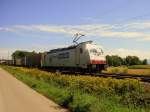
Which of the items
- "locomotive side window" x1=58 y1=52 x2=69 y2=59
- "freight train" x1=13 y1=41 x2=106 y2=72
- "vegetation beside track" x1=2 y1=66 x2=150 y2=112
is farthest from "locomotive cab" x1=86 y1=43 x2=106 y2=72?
"vegetation beside track" x1=2 y1=66 x2=150 y2=112

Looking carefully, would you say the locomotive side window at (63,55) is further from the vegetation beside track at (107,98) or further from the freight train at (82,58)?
the vegetation beside track at (107,98)

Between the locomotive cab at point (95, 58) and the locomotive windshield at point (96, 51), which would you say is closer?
the locomotive cab at point (95, 58)

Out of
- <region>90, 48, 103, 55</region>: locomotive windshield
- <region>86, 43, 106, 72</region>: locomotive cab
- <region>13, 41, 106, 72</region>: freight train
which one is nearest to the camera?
<region>86, 43, 106, 72</region>: locomotive cab

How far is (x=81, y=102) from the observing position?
1335 cm

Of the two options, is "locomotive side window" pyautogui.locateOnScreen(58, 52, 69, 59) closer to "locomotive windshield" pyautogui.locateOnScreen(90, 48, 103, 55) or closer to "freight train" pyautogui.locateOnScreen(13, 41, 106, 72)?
"freight train" pyautogui.locateOnScreen(13, 41, 106, 72)

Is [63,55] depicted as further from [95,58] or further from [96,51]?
[95,58]

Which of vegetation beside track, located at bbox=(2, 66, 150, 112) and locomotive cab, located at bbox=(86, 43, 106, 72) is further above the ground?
locomotive cab, located at bbox=(86, 43, 106, 72)

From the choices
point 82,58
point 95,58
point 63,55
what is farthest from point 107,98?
point 63,55

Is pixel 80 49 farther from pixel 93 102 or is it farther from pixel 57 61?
pixel 93 102

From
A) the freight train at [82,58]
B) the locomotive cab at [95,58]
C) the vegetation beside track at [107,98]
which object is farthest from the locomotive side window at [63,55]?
the vegetation beside track at [107,98]

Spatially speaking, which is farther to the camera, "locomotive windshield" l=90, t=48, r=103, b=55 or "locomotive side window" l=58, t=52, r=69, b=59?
"locomotive side window" l=58, t=52, r=69, b=59

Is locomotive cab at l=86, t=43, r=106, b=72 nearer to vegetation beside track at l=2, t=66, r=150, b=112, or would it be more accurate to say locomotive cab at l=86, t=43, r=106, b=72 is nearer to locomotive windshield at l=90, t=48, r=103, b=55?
locomotive windshield at l=90, t=48, r=103, b=55

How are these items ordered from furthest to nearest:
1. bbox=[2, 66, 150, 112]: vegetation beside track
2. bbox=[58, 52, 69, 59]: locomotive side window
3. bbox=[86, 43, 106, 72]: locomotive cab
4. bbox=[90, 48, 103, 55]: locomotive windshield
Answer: bbox=[58, 52, 69, 59]: locomotive side window
bbox=[90, 48, 103, 55]: locomotive windshield
bbox=[86, 43, 106, 72]: locomotive cab
bbox=[2, 66, 150, 112]: vegetation beside track

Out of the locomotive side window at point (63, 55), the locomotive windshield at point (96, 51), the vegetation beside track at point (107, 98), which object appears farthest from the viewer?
the locomotive side window at point (63, 55)
